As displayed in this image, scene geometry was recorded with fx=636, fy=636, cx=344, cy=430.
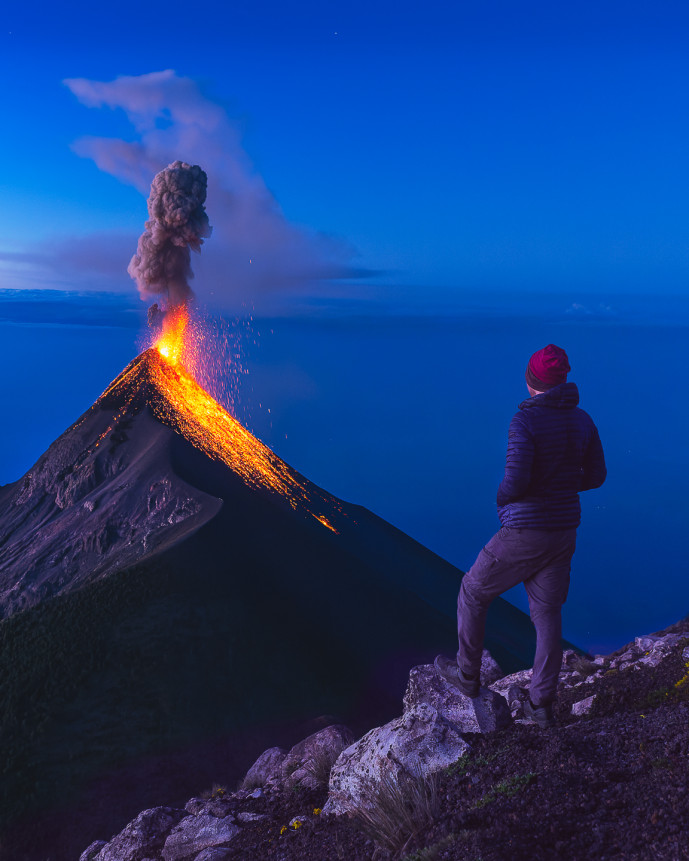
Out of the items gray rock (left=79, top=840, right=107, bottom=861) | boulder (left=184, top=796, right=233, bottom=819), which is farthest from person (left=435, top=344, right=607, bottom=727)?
gray rock (left=79, top=840, right=107, bottom=861)

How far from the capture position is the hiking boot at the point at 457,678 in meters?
6.29

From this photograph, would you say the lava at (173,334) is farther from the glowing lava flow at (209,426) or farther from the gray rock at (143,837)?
the gray rock at (143,837)

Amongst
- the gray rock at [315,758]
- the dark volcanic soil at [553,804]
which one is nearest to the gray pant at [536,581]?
the dark volcanic soil at [553,804]

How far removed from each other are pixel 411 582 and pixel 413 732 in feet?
75.4

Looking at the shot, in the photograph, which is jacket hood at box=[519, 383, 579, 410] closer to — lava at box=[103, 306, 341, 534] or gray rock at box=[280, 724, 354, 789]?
gray rock at box=[280, 724, 354, 789]

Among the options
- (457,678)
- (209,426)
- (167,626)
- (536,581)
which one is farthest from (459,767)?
(209,426)

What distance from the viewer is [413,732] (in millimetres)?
5781

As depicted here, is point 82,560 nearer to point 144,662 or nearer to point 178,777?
point 144,662

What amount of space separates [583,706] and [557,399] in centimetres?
369

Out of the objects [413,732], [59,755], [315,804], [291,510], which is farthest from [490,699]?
[291,510]

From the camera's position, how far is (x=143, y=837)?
25.3 feet

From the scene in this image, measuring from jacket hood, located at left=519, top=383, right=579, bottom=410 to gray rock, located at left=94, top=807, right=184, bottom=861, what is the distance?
6724mm

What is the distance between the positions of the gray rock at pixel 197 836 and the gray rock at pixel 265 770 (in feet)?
5.58

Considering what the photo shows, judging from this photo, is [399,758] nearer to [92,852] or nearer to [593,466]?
[593,466]
